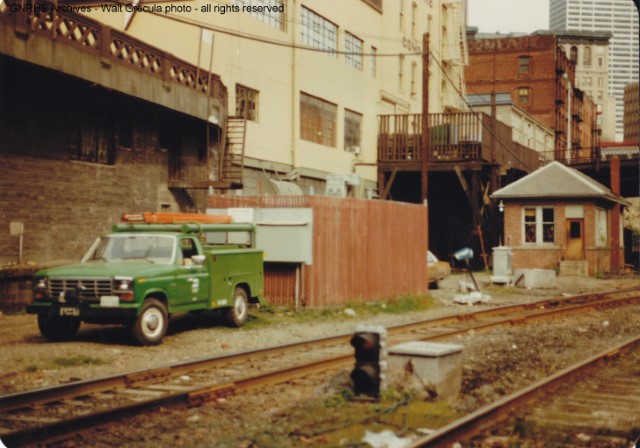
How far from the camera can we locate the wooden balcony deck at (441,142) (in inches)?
1388

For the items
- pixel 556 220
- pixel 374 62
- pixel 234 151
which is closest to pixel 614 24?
pixel 234 151

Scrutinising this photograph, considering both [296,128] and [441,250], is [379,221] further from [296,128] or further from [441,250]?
[441,250]

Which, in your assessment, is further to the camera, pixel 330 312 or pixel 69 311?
pixel 330 312

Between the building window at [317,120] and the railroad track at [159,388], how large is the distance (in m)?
14.7

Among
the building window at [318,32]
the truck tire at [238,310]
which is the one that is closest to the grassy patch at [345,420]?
the truck tire at [238,310]

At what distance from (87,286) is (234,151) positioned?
12.5 metres

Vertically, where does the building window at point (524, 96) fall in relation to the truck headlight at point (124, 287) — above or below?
above

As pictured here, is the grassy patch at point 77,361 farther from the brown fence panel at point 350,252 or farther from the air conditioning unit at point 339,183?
the air conditioning unit at point 339,183

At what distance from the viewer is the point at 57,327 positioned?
12461 millimetres

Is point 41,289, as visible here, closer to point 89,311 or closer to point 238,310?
point 89,311

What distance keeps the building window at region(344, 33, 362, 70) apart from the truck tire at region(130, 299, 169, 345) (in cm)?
1978

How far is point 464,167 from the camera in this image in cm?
3547

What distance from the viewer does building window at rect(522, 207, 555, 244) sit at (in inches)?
1473

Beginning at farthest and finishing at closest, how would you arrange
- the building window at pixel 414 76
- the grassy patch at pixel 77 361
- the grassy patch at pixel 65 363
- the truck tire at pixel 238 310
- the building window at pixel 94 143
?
the building window at pixel 414 76 < the building window at pixel 94 143 < the truck tire at pixel 238 310 < the grassy patch at pixel 77 361 < the grassy patch at pixel 65 363
